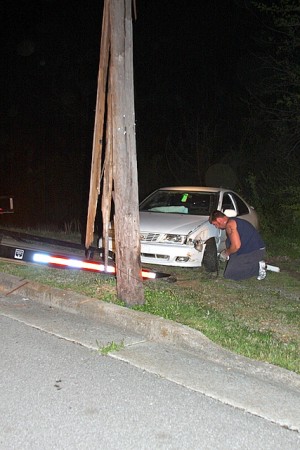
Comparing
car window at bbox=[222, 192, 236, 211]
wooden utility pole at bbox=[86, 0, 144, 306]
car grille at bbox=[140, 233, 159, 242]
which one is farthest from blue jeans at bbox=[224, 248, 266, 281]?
wooden utility pole at bbox=[86, 0, 144, 306]

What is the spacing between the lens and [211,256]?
848cm

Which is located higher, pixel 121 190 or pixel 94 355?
pixel 121 190

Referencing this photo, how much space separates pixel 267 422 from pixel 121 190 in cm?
307

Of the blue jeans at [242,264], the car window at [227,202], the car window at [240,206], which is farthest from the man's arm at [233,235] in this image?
the car window at [240,206]

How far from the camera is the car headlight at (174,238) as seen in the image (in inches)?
319

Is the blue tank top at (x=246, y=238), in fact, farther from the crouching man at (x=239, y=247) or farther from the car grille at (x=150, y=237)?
the car grille at (x=150, y=237)

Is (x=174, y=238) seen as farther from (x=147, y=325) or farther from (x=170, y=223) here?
(x=147, y=325)

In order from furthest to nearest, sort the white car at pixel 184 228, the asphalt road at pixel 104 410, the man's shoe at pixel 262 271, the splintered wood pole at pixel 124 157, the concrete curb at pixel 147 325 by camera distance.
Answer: the man's shoe at pixel 262 271
the white car at pixel 184 228
the splintered wood pole at pixel 124 157
the concrete curb at pixel 147 325
the asphalt road at pixel 104 410

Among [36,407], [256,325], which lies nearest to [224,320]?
[256,325]

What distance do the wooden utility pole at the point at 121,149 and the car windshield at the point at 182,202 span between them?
3.22 m

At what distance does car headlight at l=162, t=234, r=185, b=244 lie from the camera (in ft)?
26.6

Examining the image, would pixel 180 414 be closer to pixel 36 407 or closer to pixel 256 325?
pixel 36 407

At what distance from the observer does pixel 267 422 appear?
11.8 feet

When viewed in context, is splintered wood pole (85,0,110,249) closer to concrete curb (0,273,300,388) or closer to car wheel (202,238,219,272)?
concrete curb (0,273,300,388)
